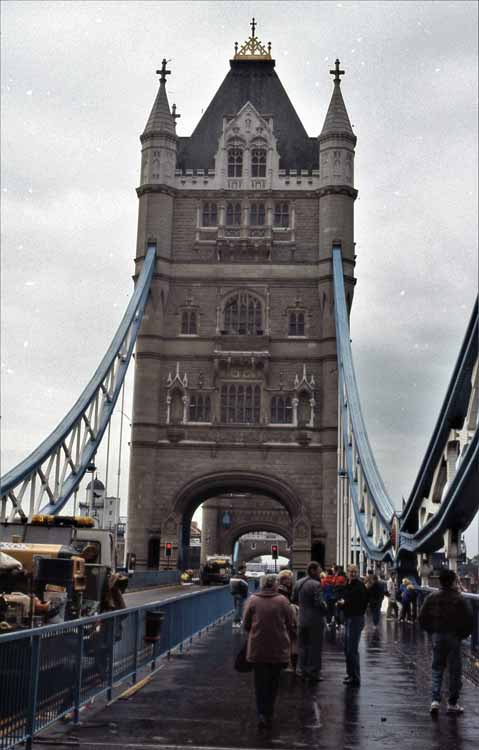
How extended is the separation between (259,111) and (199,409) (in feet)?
58.7

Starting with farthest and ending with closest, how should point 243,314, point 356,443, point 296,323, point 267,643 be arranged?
point 243,314 → point 296,323 → point 356,443 → point 267,643

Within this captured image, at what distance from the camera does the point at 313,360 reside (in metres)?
54.4

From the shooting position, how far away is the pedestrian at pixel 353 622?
43.0 ft

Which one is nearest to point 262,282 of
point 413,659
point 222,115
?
point 222,115

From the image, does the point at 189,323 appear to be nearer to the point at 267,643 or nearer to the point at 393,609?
the point at 393,609

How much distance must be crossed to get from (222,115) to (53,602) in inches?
2014

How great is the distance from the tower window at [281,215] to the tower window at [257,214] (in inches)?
26.5

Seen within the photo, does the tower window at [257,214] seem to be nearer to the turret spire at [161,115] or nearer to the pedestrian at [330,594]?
the turret spire at [161,115]

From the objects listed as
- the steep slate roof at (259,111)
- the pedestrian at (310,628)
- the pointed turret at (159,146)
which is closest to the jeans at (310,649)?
the pedestrian at (310,628)

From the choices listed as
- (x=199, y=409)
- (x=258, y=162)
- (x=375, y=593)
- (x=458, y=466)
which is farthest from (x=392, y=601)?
(x=258, y=162)

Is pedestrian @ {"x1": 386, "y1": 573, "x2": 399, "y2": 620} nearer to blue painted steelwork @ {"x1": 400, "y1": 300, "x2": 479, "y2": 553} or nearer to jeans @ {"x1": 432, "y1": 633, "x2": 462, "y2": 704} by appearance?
blue painted steelwork @ {"x1": 400, "y1": 300, "x2": 479, "y2": 553}

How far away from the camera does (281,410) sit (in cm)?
5381

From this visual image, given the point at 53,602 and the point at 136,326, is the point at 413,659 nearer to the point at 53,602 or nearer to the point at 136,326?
the point at 53,602

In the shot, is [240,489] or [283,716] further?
[240,489]
